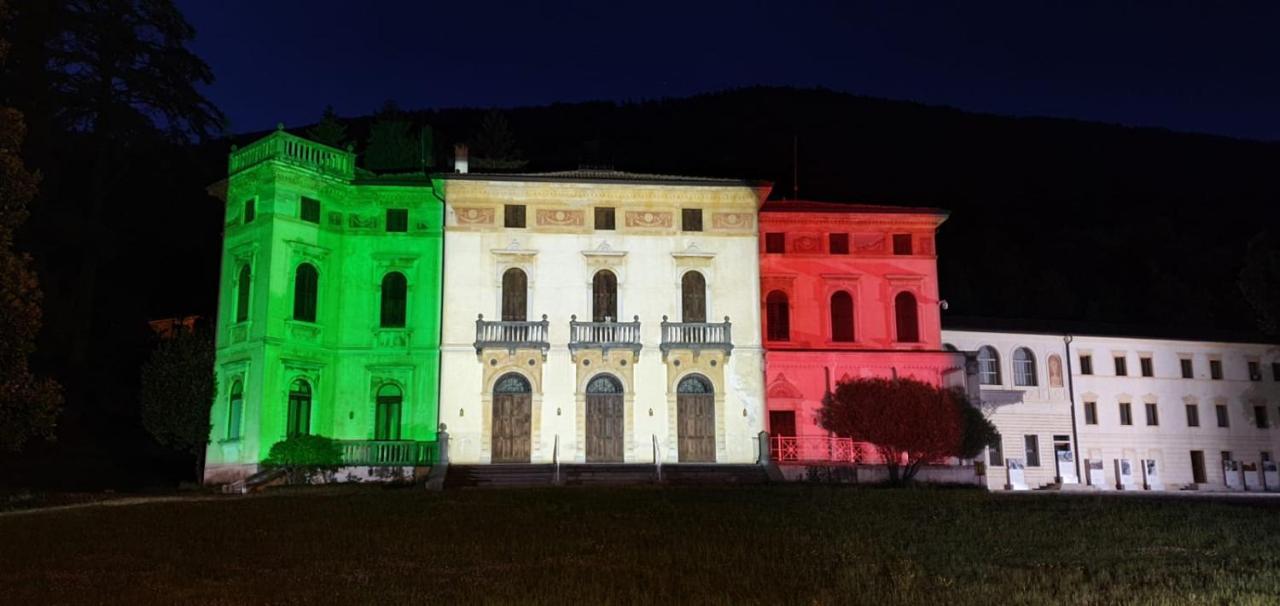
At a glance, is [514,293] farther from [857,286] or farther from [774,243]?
[857,286]

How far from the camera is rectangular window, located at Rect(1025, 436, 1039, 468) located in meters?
48.5

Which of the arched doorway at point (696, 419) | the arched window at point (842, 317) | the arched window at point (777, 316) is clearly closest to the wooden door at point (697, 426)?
the arched doorway at point (696, 419)

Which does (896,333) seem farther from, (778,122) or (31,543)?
(778,122)

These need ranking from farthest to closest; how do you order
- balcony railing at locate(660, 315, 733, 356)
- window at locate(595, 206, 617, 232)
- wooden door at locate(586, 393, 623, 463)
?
window at locate(595, 206, 617, 232) → balcony railing at locate(660, 315, 733, 356) → wooden door at locate(586, 393, 623, 463)

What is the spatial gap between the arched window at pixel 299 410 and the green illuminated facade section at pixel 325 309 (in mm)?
38

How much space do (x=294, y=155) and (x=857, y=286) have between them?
62.3 feet

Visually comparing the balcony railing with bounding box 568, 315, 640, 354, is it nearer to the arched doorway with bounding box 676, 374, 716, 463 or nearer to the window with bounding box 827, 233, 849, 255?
the arched doorway with bounding box 676, 374, 716, 463

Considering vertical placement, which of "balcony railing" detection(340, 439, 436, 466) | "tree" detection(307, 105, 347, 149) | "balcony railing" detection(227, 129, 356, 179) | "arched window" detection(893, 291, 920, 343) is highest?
"tree" detection(307, 105, 347, 149)

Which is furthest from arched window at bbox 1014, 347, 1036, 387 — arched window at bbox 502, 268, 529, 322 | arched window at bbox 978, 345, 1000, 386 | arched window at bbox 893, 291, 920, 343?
arched window at bbox 502, 268, 529, 322

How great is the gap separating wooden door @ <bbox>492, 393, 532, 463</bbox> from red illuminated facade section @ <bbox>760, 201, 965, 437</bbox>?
342 inches

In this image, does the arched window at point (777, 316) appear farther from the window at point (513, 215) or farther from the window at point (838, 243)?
the window at point (513, 215)

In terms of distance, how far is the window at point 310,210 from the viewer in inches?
1367

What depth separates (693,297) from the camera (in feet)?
119

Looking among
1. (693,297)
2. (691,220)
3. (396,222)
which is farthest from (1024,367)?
(396,222)
